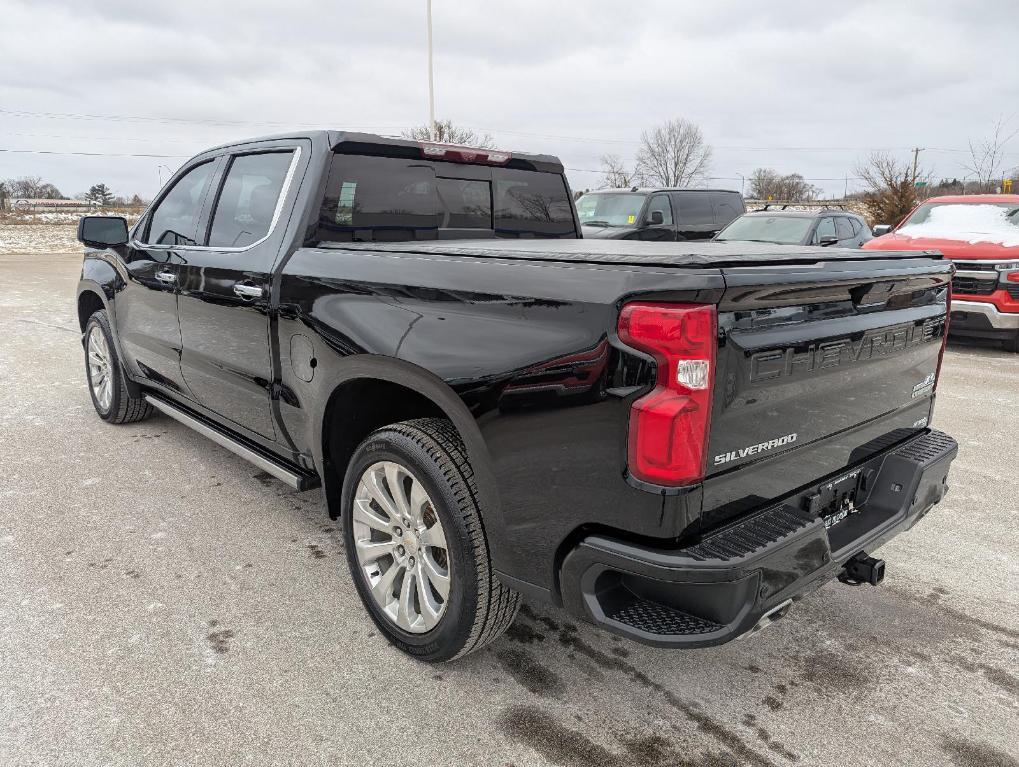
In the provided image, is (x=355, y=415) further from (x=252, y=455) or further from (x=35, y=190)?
(x=35, y=190)

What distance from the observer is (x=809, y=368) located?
85.2 inches

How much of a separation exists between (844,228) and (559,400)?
1214cm

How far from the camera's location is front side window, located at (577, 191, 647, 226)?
12.9 meters

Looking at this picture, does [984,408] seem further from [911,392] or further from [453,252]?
[453,252]

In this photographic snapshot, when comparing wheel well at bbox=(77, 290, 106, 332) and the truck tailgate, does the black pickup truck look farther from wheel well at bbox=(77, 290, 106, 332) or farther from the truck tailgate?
wheel well at bbox=(77, 290, 106, 332)

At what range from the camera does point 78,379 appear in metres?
6.99

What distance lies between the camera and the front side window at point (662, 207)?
42.3 ft

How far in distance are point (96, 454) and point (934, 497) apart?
15.6 ft

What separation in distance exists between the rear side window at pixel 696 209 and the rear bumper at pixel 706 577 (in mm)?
11707

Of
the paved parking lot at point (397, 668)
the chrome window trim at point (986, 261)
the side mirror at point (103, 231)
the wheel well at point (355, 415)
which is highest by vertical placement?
the side mirror at point (103, 231)

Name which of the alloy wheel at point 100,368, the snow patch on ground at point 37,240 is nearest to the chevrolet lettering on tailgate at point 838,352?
the alloy wheel at point 100,368

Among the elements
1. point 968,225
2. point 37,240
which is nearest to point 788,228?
point 968,225

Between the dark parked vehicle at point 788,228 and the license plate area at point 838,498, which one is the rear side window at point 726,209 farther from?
the license plate area at point 838,498

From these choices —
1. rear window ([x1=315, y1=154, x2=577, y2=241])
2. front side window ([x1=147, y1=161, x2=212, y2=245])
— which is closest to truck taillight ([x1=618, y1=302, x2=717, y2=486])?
rear window ([x1=315, y1=154, x2=577, y2=241])
